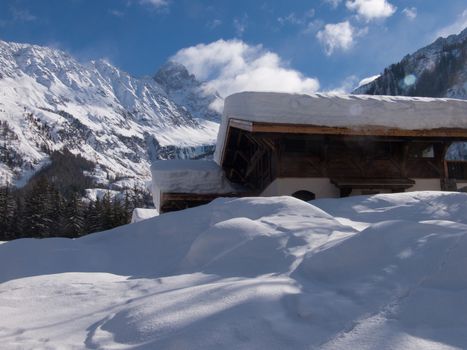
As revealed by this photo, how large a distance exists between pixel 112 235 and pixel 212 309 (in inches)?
136

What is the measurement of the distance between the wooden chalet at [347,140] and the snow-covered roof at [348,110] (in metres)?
0.02

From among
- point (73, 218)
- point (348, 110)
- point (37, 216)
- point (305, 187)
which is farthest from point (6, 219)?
point (348, 110)

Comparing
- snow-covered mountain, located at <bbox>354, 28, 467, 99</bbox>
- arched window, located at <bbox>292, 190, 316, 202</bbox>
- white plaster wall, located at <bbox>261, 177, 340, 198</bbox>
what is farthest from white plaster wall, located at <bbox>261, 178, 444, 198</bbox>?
snow-covered mountain, located at <bbox>354, 28, 467, 99</bbox>

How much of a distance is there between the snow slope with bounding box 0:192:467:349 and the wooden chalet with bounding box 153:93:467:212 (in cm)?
598

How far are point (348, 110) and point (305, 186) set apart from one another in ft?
7.66

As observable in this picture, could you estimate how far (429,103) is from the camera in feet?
39.0

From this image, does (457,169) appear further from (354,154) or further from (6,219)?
(6,219)

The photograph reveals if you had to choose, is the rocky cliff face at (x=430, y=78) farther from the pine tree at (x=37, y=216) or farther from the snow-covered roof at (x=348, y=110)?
the snow-covered roof at (x=348, y=110)

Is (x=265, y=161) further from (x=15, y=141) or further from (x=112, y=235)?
(x=15, y=141)

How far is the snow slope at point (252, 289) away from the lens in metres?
2.39

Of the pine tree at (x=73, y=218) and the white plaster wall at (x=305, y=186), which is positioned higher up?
the white plaster wall at (x=305, y=186)

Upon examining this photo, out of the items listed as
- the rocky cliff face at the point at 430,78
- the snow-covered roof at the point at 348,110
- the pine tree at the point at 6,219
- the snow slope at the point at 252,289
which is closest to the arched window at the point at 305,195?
the snow-covered roof at the point at 348,110

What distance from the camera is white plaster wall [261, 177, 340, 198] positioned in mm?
12047

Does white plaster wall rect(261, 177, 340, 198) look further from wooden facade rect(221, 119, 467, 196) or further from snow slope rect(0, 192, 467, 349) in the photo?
snow slope rect(0, 192, 467, 349)
